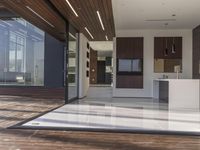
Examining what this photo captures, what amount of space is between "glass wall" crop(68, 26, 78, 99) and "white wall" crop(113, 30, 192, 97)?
266 cm

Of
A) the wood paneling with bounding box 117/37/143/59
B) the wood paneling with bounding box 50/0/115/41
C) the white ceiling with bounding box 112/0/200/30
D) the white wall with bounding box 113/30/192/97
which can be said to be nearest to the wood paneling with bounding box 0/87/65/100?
the white wall with bounding box 113/30/192/97

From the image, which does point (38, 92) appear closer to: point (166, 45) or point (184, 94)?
point (166, 45)

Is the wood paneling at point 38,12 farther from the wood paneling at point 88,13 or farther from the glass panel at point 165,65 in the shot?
the glass panel at point 165,65

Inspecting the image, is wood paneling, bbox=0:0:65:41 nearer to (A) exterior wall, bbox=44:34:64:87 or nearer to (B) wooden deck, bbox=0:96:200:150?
(A) exterior wall, bbox=44:34:64:87

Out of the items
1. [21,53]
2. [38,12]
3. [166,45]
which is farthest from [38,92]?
[166,45]

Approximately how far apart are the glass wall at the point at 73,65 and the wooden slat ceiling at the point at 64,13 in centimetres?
43

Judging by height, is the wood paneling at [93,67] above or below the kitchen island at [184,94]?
above

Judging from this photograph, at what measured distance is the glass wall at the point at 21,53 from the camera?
14859 mm

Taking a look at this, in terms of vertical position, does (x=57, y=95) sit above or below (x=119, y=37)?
below

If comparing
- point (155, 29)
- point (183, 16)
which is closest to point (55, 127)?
point (183, 16)

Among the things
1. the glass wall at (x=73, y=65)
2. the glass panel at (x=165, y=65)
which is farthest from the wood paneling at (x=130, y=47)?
the glass wall at (x=73, y=65)

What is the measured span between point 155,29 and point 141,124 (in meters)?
8.97

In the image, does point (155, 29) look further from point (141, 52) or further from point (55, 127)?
point (55, 127)

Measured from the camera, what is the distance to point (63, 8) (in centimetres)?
877
